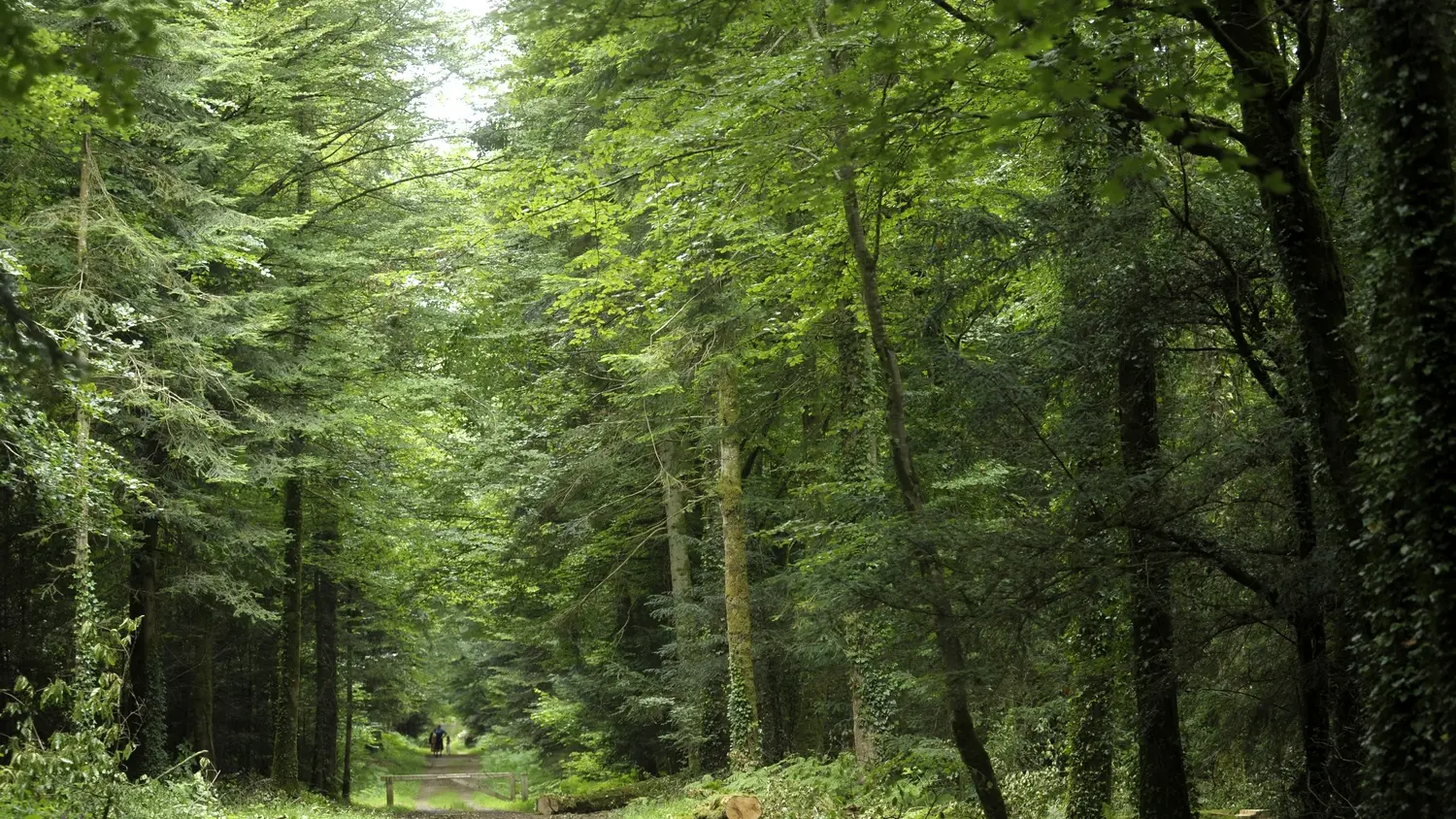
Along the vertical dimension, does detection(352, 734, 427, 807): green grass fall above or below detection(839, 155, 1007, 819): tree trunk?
below

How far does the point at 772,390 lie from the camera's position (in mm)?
15523

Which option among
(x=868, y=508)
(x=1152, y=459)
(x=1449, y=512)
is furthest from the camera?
(x=868, y=508)

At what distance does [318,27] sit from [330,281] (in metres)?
4.13

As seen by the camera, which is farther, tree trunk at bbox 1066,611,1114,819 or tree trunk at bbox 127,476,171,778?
tree trunk at bbox 127,476,171,778

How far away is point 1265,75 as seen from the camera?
689cm

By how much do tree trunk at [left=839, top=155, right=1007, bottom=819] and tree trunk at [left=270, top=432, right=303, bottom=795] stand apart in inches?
531

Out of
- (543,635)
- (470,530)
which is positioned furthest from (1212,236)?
(470,530)

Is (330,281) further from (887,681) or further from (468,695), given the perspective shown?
(468,695)

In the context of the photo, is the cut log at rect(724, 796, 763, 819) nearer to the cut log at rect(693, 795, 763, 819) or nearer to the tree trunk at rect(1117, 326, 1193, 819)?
the cut log at rect(693, 795, 763, 819)

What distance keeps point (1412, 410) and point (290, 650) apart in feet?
60.3

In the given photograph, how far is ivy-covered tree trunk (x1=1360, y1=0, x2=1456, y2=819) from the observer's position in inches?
198

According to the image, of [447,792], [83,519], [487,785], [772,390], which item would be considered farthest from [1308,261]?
[447,792]

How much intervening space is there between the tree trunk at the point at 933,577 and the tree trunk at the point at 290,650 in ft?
44.3

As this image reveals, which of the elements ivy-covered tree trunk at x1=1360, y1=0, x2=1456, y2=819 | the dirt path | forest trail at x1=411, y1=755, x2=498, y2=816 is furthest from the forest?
the dirt path
